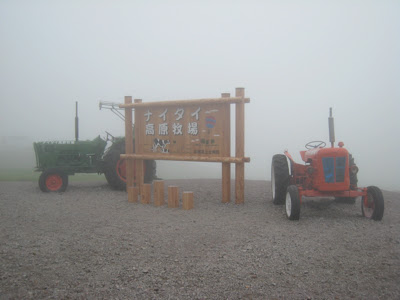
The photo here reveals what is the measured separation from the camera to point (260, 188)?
8656 mm

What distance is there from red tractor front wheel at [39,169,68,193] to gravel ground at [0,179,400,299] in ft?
7.41

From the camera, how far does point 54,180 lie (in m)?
8.38

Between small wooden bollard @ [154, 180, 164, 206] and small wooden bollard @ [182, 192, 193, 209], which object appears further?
small wooden bollard @ [154, 180, 164, 206]

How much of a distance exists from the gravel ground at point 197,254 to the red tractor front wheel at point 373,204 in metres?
0.18

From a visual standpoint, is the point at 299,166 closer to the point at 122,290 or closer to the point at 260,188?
the point at 260,188

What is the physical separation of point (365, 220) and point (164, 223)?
2.90 meters

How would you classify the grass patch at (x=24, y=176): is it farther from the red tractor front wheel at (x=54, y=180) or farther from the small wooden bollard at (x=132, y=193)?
the small wooden bollard at (x=132, y=193)

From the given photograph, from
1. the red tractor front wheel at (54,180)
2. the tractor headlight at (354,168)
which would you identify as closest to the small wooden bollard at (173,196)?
the tractor headlight at (354,168)

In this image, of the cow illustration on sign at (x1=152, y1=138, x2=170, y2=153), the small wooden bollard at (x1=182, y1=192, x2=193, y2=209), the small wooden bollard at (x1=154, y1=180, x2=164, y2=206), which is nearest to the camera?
the small wooden bollard at (x1=182, y1=192, x2=193, y2=209)

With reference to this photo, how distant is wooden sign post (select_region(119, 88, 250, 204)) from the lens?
21.7ft

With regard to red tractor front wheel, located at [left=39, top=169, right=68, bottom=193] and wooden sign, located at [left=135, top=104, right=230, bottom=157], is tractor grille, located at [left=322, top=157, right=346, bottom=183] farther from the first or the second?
red tractor front wheel, located at [left=39, top=169, right=68, bottom=193]

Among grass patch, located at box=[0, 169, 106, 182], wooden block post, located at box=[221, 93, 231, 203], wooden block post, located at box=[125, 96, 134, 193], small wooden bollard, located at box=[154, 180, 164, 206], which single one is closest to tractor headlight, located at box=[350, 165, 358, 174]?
wooden block post, located at box=[221, 93, 231, 203]

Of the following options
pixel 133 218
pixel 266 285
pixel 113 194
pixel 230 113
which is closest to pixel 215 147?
pixel 230 113

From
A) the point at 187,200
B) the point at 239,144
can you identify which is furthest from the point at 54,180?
the point at 239,144
